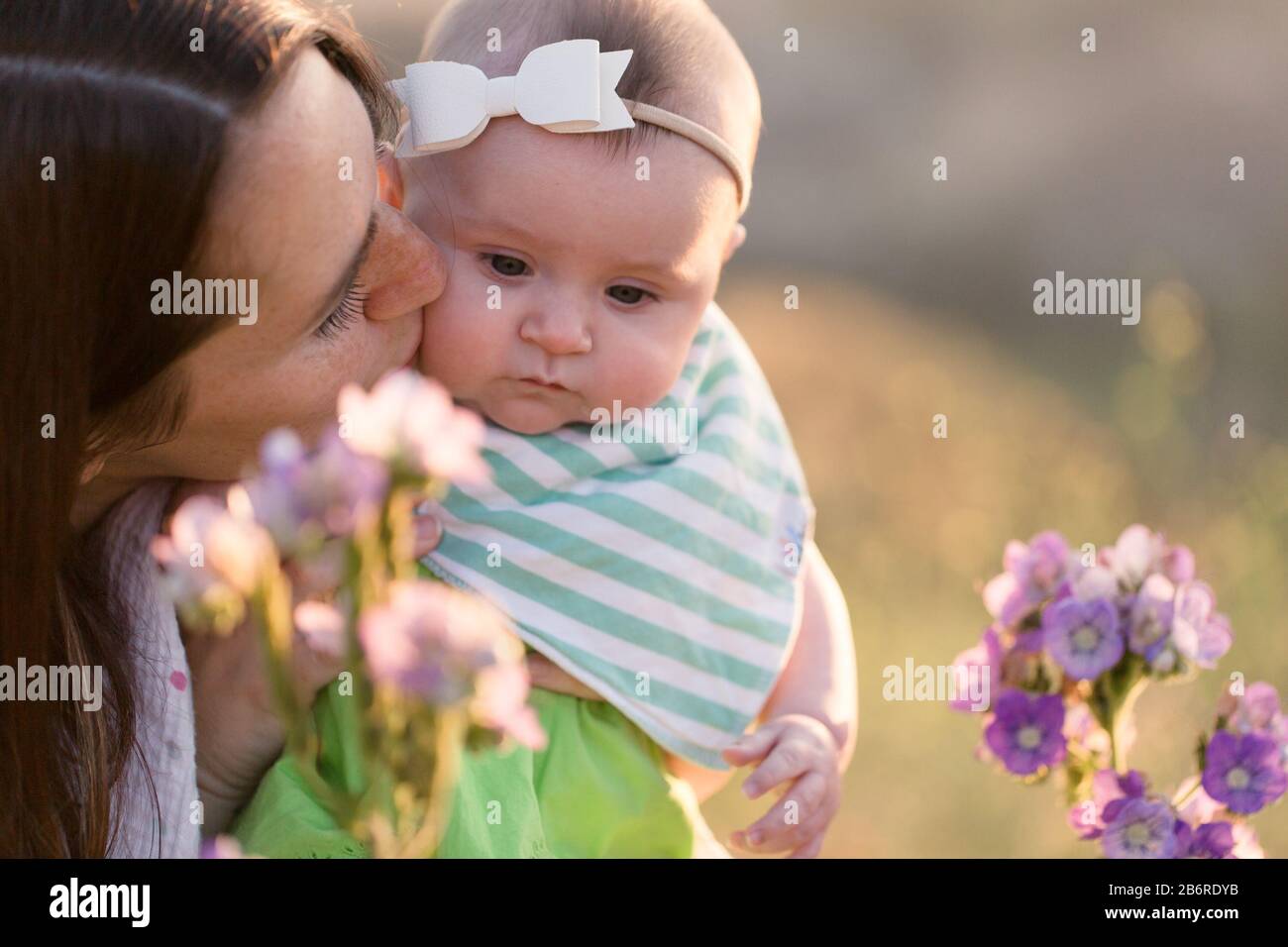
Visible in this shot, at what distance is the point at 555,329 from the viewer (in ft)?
4.41

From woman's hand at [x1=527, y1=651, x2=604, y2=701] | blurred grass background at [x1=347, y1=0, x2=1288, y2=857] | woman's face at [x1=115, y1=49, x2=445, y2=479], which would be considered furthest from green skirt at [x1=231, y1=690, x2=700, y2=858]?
blurred grass background at [x1=347, y1=0, x2=1288, y2=857]

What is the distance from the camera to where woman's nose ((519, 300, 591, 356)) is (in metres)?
1.34

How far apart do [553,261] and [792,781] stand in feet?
1.88

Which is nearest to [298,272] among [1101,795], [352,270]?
[352,270]

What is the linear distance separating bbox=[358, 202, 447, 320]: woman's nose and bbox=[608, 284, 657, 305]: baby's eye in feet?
0.62

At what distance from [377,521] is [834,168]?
14.2ft

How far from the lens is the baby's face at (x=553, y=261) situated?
1332 millimetres

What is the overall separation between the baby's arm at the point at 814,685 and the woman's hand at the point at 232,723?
0.42 meters

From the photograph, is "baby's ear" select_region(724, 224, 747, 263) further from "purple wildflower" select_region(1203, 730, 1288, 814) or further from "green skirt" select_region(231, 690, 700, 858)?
"purple wildflower" select_region(1203, 730, 1288, 814)

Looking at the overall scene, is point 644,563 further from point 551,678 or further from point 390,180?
point 390,180

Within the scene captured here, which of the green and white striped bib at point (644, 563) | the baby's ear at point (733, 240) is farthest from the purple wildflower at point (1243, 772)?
the baby's ear at point (733, 240)

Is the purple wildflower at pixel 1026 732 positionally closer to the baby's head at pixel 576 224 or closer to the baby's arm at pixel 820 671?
the baby's arm at pixel 820 671

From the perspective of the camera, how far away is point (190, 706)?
1312 millimetres
